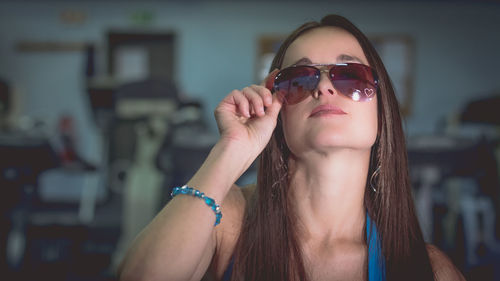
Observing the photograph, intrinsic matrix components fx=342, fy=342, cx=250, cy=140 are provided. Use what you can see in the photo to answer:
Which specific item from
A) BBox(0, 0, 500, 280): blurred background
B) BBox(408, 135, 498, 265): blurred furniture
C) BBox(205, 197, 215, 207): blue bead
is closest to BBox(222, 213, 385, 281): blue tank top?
BBox(205, 197, 215, 207): blue bead

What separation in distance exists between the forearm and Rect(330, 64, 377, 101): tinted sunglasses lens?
0.43 meters

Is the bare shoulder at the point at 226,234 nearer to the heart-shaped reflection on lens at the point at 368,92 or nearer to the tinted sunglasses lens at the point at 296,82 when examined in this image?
the tinted sunglasses lens at the point at 296,82

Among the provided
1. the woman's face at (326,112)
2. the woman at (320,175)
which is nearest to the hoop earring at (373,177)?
the woman at (320,175)

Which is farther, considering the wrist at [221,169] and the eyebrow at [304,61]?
the eyebrow at [304,61]

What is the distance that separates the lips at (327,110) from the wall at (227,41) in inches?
206

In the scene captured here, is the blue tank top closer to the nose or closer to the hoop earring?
the hoop earring

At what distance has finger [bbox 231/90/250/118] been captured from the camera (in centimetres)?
89

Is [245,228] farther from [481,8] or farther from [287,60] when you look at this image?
[481,8]

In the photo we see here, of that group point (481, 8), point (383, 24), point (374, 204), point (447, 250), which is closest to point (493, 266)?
point (447, 250)

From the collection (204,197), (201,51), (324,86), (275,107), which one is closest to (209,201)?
(204,197)

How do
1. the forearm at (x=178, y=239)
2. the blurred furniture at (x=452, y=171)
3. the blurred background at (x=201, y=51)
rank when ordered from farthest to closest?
the blurred background at (x=201, y=51)
the blurred furniture at (x=452, y=171)
the forearm at (x=178, y=239)

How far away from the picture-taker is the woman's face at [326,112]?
37.1 inches

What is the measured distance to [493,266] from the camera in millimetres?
3043

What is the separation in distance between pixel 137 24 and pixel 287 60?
18.7 ft
